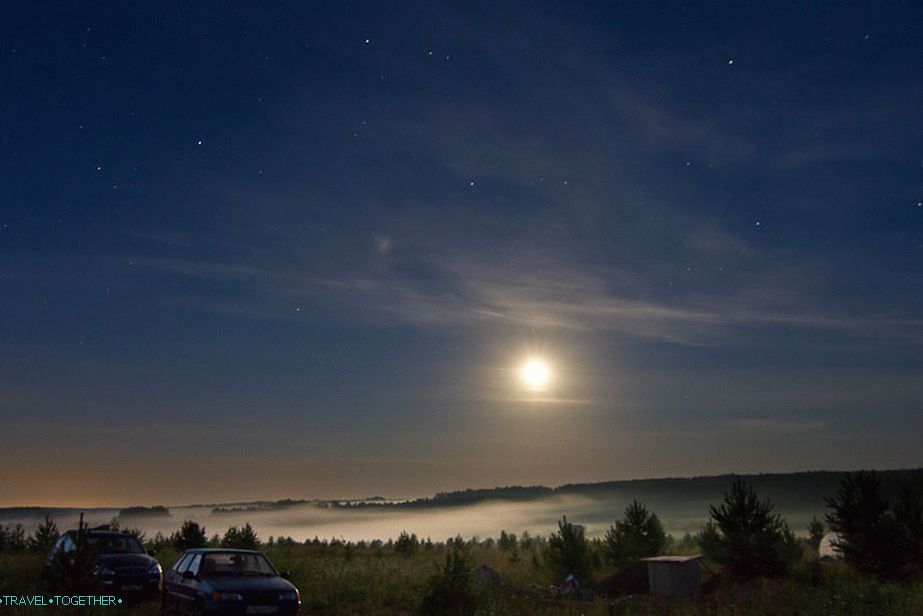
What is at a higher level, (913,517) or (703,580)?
(913,517)

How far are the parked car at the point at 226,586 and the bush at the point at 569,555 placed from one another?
18.7m

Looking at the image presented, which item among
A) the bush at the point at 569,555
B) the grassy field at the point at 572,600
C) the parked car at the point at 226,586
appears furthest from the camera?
the bush at the point at 569,555

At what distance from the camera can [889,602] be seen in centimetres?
1981

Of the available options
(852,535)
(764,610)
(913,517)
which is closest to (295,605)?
(764,610)

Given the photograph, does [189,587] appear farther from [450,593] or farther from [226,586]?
[450,593]

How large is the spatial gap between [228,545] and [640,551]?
1988 centimetres

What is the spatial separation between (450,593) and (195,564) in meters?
7.40

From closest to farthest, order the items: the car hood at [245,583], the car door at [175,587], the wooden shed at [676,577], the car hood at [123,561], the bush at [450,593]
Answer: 1. the car hood at [245,583]
2. the car door at [175,587]
3. the bush at [450,593]
4. the car hood at [123,561]
5. the wooden shed at [676,577]

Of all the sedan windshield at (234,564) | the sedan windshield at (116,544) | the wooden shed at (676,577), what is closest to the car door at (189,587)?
the sedan windshield at (234,564)

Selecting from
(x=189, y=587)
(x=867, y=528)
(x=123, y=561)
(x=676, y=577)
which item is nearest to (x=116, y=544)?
(x=123, y=561)

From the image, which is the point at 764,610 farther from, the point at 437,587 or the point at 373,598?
the point at 373,598

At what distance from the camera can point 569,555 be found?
32844 millimetres

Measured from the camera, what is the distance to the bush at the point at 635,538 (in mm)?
36591

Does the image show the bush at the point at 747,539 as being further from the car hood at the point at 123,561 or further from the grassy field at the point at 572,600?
the car hood at the point at 123,561
